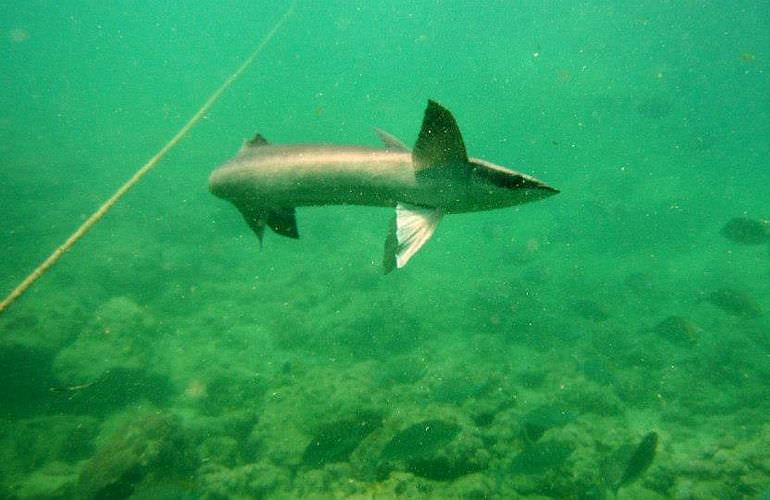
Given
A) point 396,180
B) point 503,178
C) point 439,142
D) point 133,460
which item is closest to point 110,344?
point 133,460

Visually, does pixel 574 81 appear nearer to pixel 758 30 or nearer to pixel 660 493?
pixel 758 30

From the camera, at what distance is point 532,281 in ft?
61.4

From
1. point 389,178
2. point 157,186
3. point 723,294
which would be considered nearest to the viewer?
point 389,178

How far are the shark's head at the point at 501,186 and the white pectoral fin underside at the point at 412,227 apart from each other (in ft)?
0.70

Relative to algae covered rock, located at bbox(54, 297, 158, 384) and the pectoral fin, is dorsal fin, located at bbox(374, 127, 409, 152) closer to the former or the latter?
the pectoral fin

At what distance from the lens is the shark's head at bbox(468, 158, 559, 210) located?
183cm

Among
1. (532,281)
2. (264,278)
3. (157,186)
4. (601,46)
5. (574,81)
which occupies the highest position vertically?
(601,46)

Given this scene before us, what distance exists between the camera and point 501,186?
73.4 inches

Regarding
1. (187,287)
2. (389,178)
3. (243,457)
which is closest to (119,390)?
(243,457)

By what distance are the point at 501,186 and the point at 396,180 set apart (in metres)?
0.50

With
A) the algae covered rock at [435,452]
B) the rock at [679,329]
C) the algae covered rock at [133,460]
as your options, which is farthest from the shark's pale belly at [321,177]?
the rock at [679,329]

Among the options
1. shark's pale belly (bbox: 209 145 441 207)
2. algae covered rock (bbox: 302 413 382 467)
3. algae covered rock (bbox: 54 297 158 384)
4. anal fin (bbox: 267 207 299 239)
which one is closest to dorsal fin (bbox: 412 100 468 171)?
shark's pale belly (bbox: 209 145 441 207)

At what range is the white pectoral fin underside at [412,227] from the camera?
1941 millimetres

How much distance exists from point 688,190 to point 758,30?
36.0 metres
